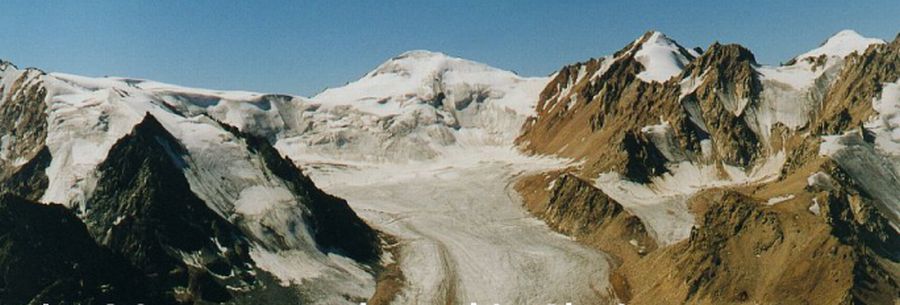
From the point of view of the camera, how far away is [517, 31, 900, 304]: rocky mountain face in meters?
80.8

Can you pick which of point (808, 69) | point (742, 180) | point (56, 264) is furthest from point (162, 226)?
point (808, 69)

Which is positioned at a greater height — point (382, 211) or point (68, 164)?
point (68, 164)

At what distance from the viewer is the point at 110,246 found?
88000mm

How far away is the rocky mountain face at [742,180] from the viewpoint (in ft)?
265

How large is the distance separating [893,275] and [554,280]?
35.7m

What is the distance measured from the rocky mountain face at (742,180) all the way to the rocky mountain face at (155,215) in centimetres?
3526

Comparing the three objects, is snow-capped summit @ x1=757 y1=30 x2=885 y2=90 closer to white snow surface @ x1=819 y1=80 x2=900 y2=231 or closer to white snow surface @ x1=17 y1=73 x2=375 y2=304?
white snow surface @ x1=819 y1=80 x2=900 y2=231

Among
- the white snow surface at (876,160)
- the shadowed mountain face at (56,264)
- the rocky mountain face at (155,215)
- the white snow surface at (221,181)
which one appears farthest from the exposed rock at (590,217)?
the shadowed mountain face at (56,264)

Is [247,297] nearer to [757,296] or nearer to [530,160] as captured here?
[757,296]

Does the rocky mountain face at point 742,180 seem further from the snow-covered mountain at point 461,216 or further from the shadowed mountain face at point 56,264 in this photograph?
the shadowed mountain face at point 56,264

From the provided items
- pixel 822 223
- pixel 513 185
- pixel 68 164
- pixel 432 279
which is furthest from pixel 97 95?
pixel 822 223

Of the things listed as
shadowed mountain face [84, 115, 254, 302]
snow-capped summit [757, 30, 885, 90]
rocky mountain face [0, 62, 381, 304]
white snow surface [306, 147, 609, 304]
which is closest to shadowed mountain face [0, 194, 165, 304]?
rocky mountain face [0, 62, 381, 304]

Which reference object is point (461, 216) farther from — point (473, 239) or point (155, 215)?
point (155, 215)

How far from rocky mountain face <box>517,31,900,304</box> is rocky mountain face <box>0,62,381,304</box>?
116ft
